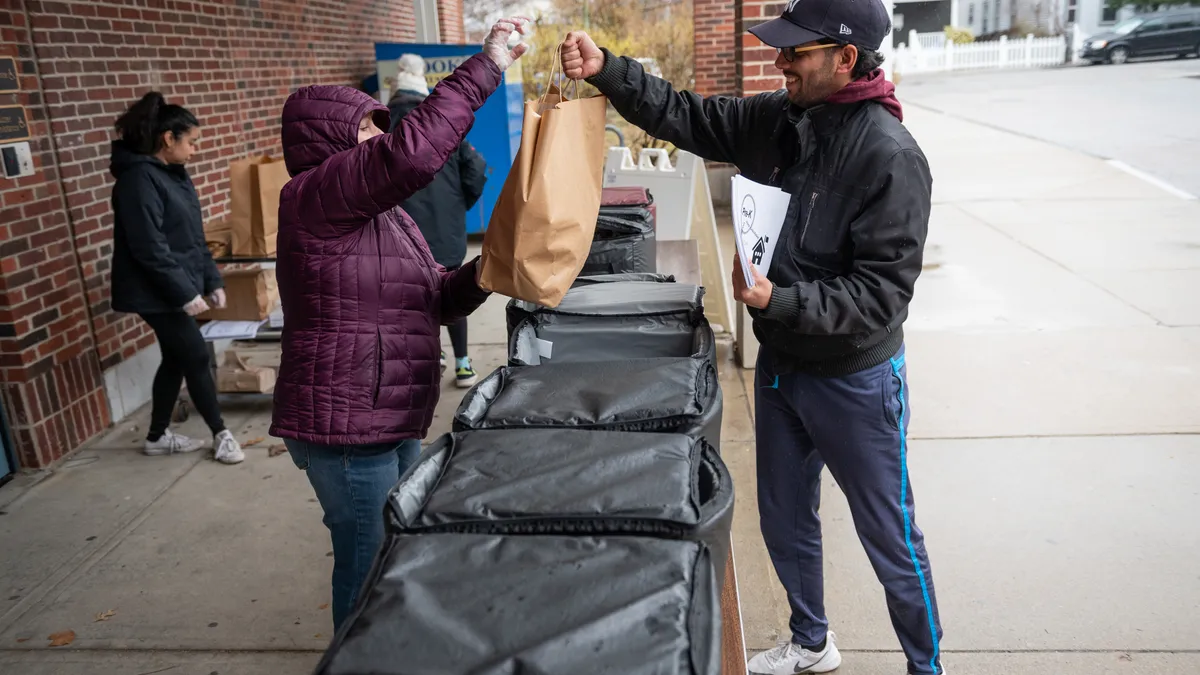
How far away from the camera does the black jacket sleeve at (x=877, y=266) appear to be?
6.85ft

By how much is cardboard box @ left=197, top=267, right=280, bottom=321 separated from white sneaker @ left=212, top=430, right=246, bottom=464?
1.08 metres

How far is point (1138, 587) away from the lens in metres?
3.11

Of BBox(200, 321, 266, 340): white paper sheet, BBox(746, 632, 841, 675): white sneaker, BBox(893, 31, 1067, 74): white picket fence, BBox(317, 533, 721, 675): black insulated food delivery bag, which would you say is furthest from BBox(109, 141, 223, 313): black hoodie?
BBox(893, 31, 1067, 74): white picket fence

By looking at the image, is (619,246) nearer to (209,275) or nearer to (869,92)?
(869,92)

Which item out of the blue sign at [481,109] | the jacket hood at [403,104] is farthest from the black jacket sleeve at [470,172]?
the blue sign at [481,109]

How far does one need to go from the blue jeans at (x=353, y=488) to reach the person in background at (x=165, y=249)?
2.12m

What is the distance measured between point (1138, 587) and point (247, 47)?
6428 mm

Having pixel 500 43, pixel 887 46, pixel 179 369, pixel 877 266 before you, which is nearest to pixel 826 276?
pixel 877 266

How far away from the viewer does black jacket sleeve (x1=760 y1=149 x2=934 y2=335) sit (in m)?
2.09

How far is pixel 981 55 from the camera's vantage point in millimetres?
34812

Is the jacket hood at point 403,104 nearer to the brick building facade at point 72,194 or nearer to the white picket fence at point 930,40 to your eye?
the brick building facade at point 72,194

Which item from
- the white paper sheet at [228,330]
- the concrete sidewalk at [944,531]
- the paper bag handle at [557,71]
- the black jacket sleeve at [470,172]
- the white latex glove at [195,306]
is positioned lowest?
the concrete sidewalk at [944,531]

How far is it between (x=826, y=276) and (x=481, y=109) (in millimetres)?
7124

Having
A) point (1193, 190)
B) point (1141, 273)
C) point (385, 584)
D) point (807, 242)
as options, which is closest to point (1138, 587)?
point (807, 242)
